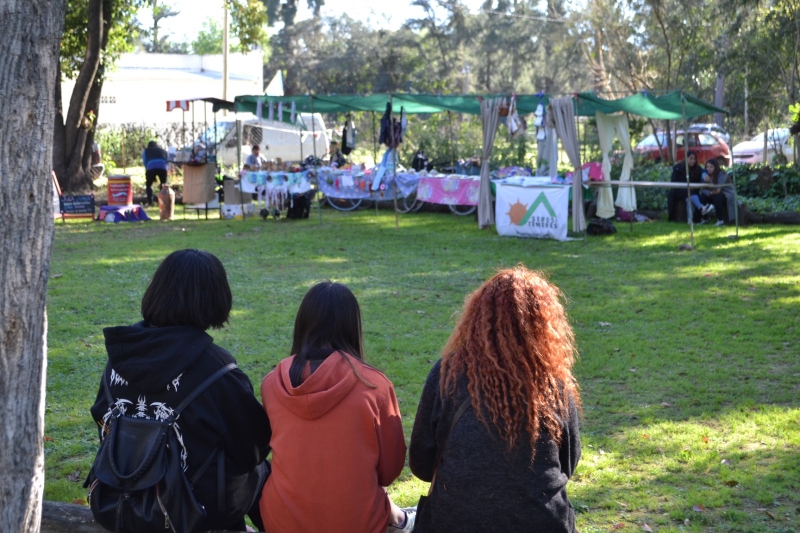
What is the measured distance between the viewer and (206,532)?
314 cm

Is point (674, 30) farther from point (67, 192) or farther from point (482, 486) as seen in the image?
point (482, 486)

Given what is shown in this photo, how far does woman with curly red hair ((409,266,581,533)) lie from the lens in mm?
2645

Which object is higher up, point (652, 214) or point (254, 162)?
point (254, 162)

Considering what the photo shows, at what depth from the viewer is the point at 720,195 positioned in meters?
14.2

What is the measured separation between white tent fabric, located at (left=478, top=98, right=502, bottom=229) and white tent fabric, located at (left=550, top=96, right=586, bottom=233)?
109 cm

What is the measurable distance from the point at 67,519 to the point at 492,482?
81.8 inches

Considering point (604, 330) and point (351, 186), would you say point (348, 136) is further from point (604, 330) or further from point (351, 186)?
point (604, 330)

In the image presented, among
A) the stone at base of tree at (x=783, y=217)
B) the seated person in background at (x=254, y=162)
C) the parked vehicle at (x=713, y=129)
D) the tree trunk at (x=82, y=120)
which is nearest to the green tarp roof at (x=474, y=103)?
the seated person in background at (x=254, y=162)

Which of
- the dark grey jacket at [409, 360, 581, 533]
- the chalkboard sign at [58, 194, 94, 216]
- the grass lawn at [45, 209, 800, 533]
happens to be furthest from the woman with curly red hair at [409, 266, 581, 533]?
the chalkboard sign at [58, 194, 94, 216]

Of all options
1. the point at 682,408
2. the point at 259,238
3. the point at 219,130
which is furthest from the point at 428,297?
the point at 219,130

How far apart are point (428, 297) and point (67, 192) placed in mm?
13040

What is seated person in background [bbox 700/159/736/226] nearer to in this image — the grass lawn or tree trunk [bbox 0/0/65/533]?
the grass lawn

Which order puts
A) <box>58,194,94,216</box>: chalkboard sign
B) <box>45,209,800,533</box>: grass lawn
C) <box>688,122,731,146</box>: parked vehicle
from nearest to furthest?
<box>45,209,800,533</box>: grass lawn, <box>58,194,94,216</box>: chalkboard sign, <box>688,122,731,146</box>: parked vehicle

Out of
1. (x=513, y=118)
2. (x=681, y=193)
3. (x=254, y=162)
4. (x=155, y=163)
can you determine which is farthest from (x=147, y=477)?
(x=155, y=163)
